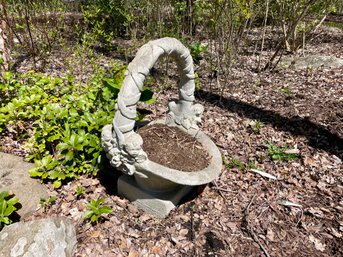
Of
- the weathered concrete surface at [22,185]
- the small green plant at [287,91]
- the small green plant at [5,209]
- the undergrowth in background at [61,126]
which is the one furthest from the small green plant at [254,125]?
the small green plant at [5,209]

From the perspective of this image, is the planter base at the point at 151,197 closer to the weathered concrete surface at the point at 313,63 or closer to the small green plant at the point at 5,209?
the small green plant at the point at 5,209

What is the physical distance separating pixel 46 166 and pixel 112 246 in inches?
37.2

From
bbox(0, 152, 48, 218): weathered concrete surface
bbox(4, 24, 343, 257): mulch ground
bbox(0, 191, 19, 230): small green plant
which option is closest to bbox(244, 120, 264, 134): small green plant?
bbox(4, 24, 343, 257): mulch ground

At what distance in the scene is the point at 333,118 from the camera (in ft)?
12.7

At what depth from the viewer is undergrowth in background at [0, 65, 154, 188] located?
98.0 inches

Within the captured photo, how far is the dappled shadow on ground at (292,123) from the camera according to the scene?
A: 11.3 ft

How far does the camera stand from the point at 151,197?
2.38 meters

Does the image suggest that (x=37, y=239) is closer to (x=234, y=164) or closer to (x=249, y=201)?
(x=249, y=201)

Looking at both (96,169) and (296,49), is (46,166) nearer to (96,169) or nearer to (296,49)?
(96,169)

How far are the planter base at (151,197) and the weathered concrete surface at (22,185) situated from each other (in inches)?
29.0

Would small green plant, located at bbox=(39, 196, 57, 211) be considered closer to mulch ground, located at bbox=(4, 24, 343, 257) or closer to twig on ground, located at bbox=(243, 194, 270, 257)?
mulch ground, located at bbox=(4, 24, 343, 257)

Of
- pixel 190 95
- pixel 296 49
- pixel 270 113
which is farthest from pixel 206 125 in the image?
pixel 296 49

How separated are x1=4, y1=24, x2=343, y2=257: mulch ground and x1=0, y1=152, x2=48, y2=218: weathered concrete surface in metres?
0.11

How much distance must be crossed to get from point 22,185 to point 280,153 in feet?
9.17
